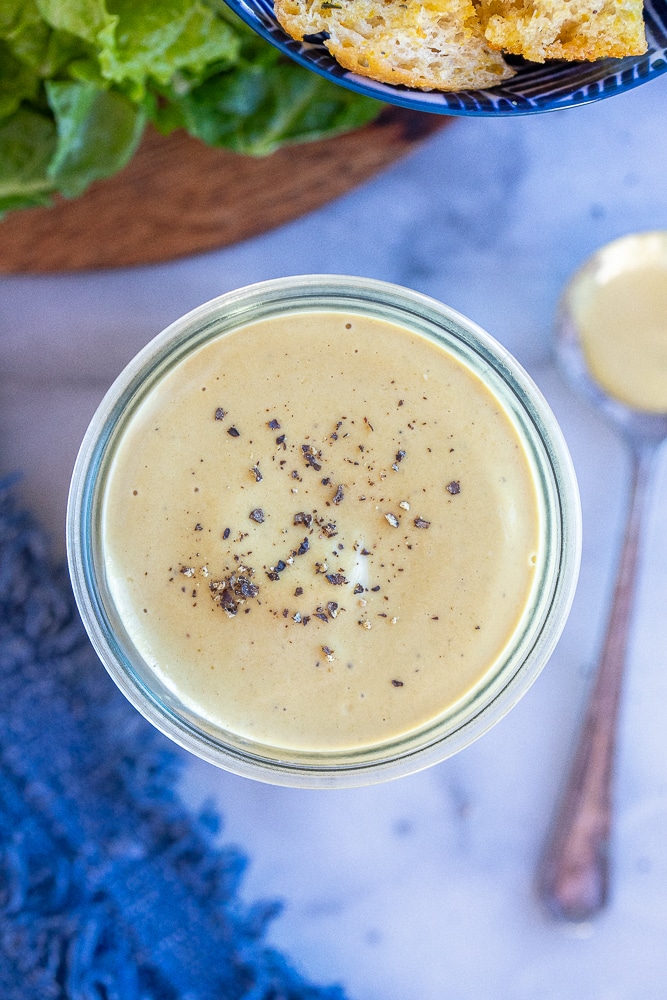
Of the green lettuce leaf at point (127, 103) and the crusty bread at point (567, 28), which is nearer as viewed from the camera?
the crusty bread at point (567, 28)

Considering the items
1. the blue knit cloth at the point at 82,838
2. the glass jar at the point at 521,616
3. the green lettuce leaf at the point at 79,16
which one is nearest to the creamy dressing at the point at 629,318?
the glass jar at the point at 521,616

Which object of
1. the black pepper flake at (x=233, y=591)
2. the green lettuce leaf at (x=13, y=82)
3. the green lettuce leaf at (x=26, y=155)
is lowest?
the black pepper flake at (x=233, y=591)

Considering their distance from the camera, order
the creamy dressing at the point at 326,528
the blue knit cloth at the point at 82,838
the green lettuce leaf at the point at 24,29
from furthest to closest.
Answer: the blue knit cloth at the point at 82,838, the green lettuce leaf at the point at 24,29, the creamy dressing at the point at 326,528

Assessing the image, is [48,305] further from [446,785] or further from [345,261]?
[446,785]

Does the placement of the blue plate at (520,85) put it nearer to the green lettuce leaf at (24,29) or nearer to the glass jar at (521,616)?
the glass jar at (521,616)

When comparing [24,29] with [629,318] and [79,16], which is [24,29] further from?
[629,318]

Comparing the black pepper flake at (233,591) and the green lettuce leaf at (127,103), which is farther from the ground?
the green lettuce leaf at (127,103)

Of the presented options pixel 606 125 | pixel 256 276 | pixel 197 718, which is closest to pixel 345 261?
pixel 256 276

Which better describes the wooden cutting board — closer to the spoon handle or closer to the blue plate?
the blue plate
